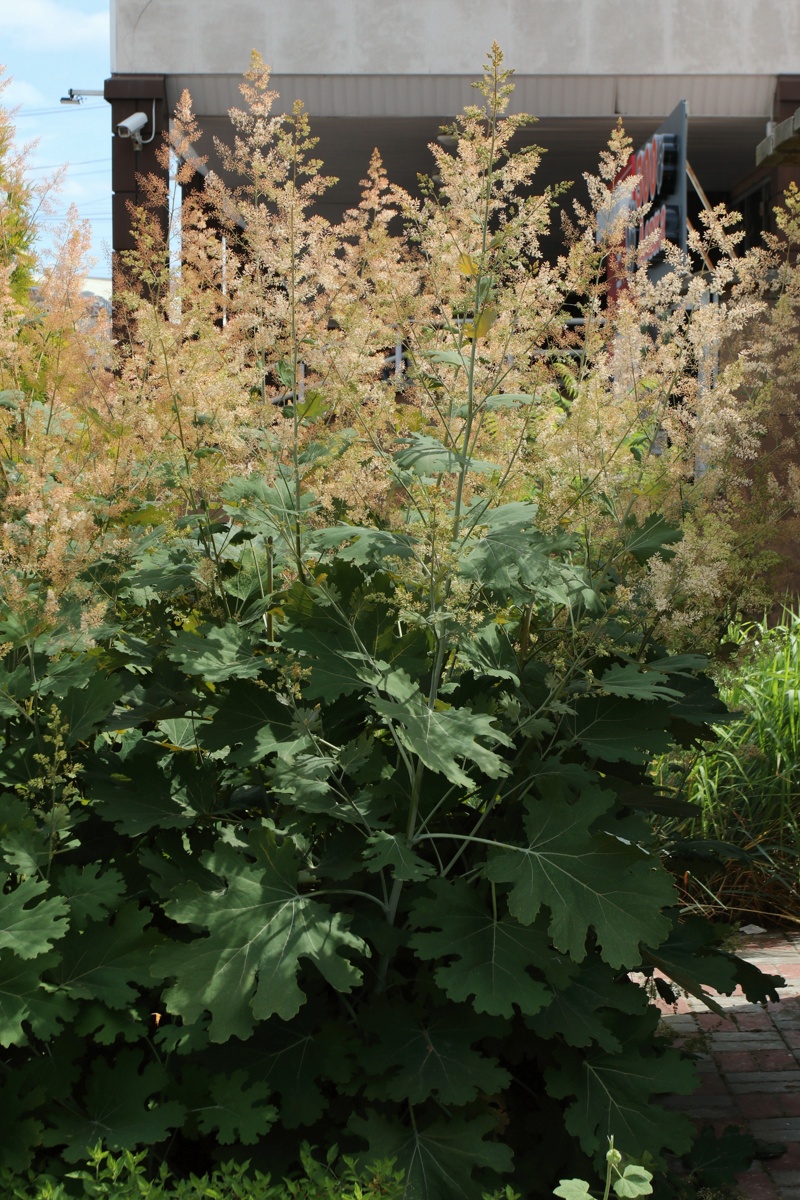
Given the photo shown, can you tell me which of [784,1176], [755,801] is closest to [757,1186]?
[784,1176]

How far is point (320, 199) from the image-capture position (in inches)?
698

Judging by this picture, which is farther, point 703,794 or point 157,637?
point 703,794

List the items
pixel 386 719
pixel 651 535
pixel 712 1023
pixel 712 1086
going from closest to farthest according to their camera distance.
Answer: pixel 386 719, pixel 651 535, pixel 712 1086, pixel 712 1023

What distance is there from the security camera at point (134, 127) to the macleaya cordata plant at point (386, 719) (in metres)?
8.97

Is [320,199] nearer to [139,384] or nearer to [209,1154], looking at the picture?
[139,384]

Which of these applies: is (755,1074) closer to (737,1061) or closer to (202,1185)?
(737,1061)

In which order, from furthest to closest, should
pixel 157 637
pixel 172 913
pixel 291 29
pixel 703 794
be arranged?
pixel 291 29 < pixel 703 794 < pixel 157 637 < pixel 172 913

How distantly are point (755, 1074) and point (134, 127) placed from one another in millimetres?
10377

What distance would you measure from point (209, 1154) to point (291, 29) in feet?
37.6

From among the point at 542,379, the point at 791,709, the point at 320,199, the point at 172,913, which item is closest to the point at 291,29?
the point at 320,199

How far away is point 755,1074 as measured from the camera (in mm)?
3977

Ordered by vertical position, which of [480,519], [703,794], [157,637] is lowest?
[703,794]

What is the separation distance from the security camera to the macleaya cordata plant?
29.4 ft

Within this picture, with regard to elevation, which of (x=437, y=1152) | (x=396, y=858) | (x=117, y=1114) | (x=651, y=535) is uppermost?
(x=651, y=535)
